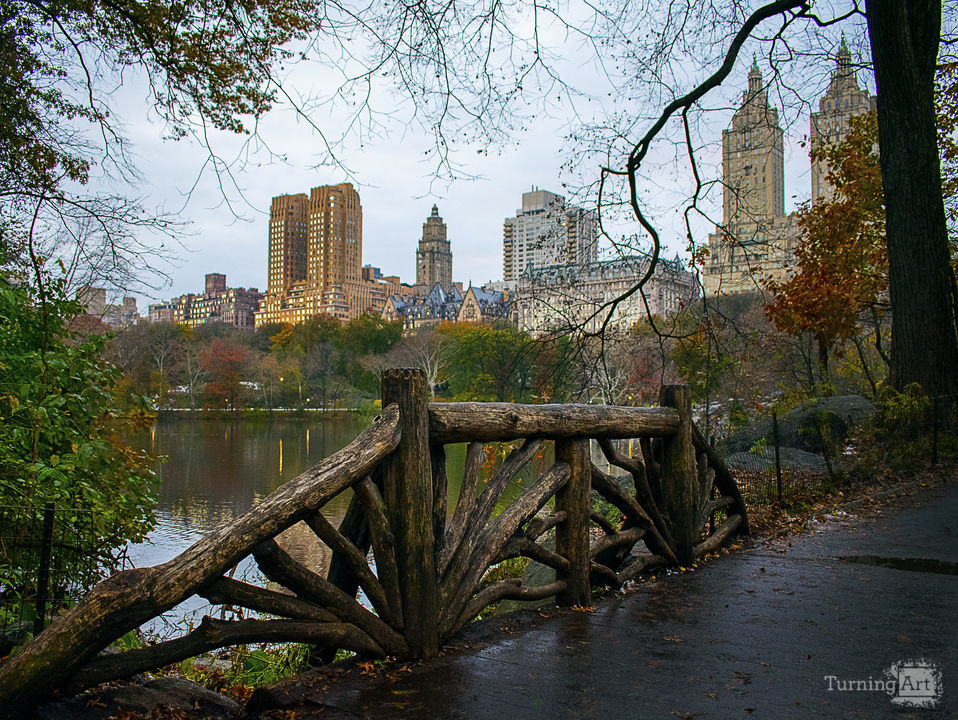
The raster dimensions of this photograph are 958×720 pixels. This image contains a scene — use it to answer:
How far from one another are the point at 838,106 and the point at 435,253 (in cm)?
17417

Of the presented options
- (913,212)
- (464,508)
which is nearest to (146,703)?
(464,508)

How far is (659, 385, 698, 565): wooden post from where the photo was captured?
5484 millimetres

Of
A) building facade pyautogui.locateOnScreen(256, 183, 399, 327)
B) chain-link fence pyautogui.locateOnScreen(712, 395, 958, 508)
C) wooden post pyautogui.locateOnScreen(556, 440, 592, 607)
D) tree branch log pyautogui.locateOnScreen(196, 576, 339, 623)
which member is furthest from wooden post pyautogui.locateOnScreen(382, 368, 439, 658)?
building facade pyautogui.locateOnScreen(256, 183, 399, 327)

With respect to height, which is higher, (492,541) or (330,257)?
(330,257)

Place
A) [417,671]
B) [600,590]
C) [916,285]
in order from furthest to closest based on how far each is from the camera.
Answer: [916,285]
[600,590]
[417,671]

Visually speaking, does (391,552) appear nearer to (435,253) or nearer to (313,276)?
(313,276)

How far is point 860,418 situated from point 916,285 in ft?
9.32

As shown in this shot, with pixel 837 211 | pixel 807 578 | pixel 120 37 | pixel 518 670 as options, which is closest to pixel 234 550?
pixel 518 670

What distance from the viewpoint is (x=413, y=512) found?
3.35 m

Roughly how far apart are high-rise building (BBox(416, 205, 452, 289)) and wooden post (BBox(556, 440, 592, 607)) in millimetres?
167789

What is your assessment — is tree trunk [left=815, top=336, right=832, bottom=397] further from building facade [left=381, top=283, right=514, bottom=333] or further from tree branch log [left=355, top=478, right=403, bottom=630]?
building facade [left=381, top=283, right=514, bottom=333]

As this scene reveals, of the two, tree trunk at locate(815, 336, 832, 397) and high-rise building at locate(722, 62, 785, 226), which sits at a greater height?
high-rise building at locate(722, 62, 785, 226)

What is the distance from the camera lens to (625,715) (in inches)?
111

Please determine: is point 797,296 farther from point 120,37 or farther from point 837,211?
point 120,37
